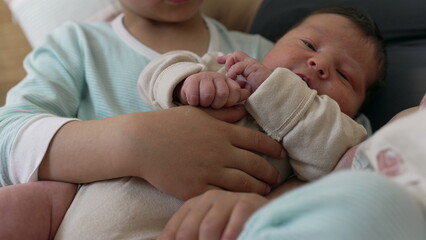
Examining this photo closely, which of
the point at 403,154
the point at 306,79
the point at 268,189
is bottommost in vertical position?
the point at 268,189

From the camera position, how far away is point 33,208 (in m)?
0.69

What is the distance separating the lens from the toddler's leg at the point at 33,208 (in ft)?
2.19

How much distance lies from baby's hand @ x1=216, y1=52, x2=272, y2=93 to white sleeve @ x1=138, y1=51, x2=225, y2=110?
0.05 metres

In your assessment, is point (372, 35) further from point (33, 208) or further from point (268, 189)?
point (33, 208)

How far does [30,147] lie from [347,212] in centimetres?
56

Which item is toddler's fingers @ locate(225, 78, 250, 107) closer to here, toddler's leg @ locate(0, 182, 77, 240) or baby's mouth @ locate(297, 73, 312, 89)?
baby's mouth @ locate(297, 73, 312, 89)

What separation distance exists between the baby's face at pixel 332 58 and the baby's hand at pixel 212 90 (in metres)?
0.16

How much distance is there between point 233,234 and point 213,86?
28 cm

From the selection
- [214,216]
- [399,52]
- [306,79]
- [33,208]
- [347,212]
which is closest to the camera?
[347,212]

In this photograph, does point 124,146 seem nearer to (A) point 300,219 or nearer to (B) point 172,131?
(B) point 172,131

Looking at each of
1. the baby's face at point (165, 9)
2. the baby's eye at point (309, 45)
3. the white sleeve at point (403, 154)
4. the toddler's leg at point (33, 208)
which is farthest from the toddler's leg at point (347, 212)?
the baby's face at point (165, 9)

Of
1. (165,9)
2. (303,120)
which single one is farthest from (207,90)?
(165,9)

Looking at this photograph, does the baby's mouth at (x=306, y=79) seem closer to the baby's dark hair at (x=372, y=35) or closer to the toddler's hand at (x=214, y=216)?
the baby's dark hair at (x=372, y=35)

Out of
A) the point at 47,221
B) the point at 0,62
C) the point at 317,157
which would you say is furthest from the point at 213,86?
the point at 0,62
